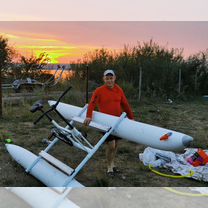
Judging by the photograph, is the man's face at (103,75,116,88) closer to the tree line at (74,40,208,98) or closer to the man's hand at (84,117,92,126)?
the man's hand at (84,117,92,126)

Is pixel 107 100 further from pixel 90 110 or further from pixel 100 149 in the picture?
pixel 100 149

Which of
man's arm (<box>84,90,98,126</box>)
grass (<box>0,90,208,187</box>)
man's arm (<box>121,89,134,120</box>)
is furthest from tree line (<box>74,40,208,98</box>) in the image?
man's arm (<box>84,90,98,126</box>)

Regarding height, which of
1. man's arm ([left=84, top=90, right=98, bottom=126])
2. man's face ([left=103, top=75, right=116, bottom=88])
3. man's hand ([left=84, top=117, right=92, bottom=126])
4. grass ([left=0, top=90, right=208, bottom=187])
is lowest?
grass ([left=0, top=90, right=208, bottom=187])

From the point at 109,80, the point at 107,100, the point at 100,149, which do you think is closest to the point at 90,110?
the point at 107,100

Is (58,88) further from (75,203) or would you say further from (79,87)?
(75,203)

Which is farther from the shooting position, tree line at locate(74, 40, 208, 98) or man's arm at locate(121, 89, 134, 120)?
tree line at locate(74, 40, 208, 98)

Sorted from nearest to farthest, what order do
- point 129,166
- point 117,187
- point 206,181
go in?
point 117,187, point 206,181, point 129,166

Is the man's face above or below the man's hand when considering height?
above

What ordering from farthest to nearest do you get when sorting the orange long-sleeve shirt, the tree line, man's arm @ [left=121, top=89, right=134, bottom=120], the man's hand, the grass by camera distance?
1. the tree line
2. man's arm @ [left=121, top=89, right=134, bottom=120]
3. the orange long-sleeve shirt
4. the man's hand
5. the grass

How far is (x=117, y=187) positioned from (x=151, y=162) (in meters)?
1.12

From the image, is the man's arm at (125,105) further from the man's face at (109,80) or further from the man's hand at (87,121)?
the man's hand at (87,121)

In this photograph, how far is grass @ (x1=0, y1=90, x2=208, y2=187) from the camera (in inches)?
175

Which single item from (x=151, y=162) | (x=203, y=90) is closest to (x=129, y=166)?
(x=151, y=162)

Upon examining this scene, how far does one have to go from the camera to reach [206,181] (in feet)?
14.7
